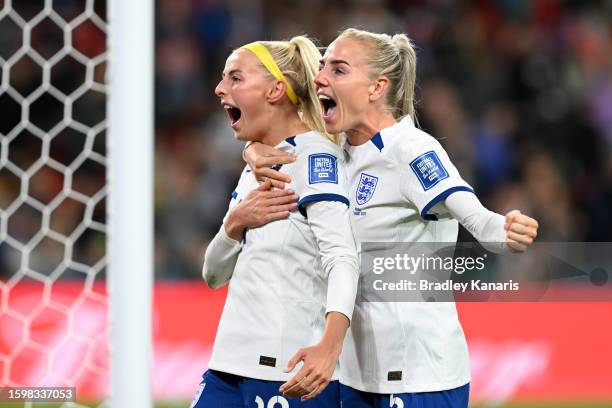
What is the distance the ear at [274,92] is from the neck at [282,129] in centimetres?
5

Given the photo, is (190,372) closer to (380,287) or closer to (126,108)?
(380,287)

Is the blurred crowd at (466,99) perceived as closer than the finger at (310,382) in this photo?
No

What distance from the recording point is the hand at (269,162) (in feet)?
8.62

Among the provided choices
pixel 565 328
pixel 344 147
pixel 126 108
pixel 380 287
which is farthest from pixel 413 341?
pixel 565 328

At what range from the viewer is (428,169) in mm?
2410

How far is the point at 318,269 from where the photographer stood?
8.54 ft

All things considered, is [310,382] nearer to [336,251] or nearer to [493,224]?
[336,251]

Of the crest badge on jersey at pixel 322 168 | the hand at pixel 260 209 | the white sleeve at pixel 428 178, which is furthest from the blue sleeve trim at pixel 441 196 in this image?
the hand at pixel 260 209

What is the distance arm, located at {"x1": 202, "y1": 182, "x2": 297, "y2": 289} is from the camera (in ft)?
8.53

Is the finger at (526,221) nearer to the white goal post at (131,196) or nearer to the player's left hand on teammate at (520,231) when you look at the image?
the player's left hand on teammate at (520,231)

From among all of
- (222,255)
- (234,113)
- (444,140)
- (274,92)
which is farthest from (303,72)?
(444,140)

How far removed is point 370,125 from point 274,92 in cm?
30

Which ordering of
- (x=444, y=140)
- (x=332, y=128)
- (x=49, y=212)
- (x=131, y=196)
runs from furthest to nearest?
(x=444, y=140), (x=49, y=212), (x=332, y=128), (x=131, y=196)

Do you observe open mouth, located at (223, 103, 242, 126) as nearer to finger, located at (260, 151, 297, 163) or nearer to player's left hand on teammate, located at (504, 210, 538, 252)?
finger, located at (260, 151, 297, 163)
